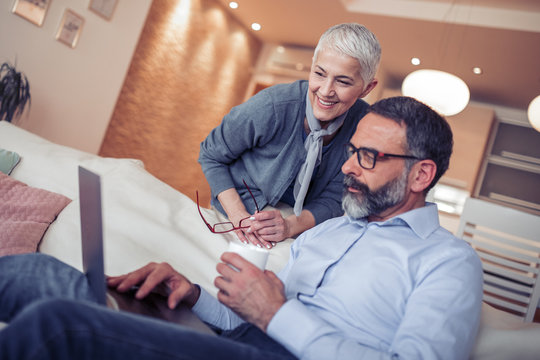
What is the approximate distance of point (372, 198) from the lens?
4.02ft

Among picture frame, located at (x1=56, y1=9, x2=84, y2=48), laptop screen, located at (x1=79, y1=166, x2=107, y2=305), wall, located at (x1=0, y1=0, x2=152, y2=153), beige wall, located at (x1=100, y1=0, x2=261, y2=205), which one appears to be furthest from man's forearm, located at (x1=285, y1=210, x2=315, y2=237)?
beige wall, located at (x1=100, y1=0, x2=261, y2=205)

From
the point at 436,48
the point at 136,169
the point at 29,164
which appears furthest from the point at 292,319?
the point at 436,48

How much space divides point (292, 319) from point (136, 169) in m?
1.17

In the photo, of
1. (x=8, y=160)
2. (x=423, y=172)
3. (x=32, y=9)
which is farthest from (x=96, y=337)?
(x=32, y=9)

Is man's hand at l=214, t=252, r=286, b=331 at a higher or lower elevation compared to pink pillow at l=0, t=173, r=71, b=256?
higher

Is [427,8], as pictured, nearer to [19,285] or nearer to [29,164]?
[29,164]

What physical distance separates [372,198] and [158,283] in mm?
596

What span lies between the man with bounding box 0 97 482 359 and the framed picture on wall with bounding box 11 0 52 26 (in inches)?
142

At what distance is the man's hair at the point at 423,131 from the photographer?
1.19m

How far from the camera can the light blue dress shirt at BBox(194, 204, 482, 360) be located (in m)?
0.87

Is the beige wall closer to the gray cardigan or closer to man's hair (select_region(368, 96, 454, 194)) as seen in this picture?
the gray cardigan

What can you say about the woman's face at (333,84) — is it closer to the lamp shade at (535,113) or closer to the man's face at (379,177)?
the man's face at (379,177)

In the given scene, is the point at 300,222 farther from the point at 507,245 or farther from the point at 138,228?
the point at 507,245

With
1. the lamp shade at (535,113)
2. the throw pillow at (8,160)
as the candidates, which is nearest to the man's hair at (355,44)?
the throw pillow at (8,160)
